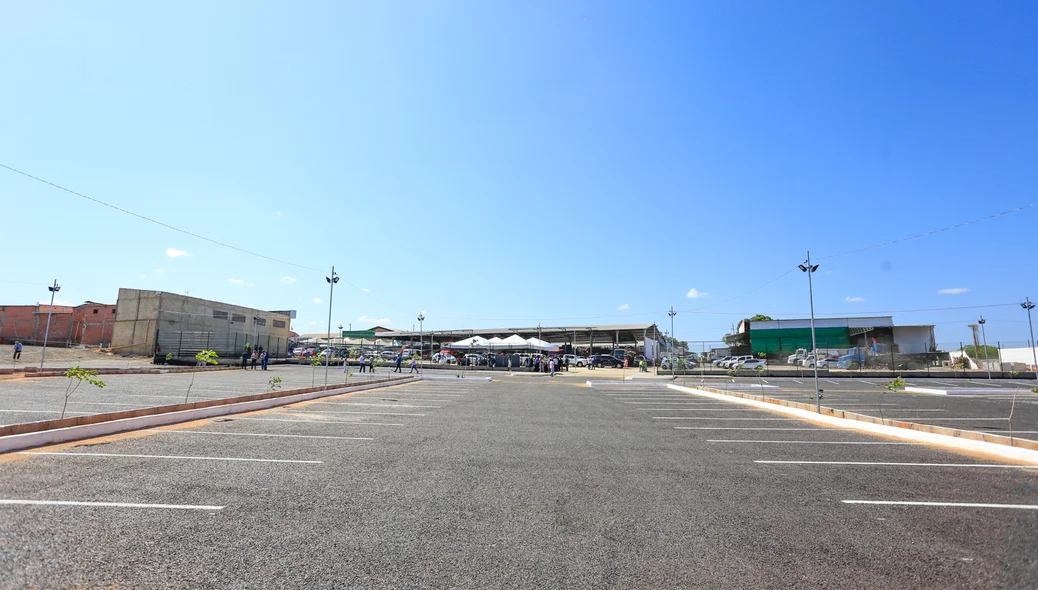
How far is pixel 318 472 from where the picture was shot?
6871mm

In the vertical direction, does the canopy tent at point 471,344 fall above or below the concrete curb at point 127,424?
above

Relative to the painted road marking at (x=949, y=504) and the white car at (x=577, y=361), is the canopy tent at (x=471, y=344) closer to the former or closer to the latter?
the white car at (x=577, y=361)

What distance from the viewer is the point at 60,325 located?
161 feet

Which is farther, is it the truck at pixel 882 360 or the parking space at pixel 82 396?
the truck at pixel 882 360

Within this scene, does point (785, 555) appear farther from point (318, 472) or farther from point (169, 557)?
point (318, 472)

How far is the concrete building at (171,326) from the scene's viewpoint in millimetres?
43875

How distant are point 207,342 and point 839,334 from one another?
66.8m

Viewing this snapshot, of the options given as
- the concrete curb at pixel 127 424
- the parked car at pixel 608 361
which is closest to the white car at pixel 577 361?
the parked car at pixel 608 361

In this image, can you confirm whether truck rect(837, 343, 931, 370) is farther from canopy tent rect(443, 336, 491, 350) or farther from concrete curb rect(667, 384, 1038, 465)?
canopy tent rect(443, 336, 491, 350)

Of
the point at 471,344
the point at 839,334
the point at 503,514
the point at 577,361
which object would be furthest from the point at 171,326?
the point at 839,334

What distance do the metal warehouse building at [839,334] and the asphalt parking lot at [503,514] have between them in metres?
46.8

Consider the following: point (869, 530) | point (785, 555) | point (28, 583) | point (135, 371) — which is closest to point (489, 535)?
point (785, 555)

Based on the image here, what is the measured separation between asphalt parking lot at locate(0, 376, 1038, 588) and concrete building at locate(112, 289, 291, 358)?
40242 millimetres

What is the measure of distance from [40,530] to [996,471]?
488 inches
